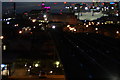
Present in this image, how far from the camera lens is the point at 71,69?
7.91 m

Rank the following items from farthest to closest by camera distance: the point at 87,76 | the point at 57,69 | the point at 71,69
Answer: the point at 57,69, the point at 71,69, the point at 87,76

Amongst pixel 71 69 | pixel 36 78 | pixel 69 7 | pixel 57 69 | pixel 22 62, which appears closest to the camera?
pixel 71 69

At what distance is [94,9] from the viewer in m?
83.5

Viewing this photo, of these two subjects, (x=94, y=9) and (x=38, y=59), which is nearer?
(x=38, y=59)

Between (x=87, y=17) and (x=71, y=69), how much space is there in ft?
261

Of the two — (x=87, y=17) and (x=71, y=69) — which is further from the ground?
(x=71, y=69)

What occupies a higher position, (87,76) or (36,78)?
(87,76)

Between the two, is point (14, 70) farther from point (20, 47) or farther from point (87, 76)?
point (87, 76)

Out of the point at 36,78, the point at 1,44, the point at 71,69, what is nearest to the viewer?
the point at 71,69

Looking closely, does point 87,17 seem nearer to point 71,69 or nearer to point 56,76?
point 56,76

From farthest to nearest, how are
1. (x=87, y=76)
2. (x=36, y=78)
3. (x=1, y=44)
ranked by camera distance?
(x=1, y=44), (x=36, y=78), (x=87, y=76)

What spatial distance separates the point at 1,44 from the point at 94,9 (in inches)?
2300

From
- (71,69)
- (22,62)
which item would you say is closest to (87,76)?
(71,69)

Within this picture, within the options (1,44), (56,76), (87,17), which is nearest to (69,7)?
(87,17)
